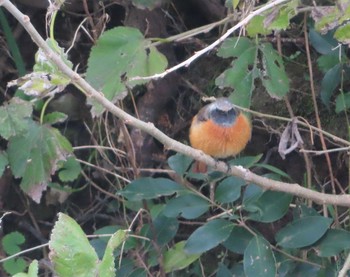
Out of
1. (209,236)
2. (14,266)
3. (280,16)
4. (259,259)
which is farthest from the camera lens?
(14,266)

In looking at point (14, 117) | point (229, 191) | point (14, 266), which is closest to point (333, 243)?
point (229, 191)

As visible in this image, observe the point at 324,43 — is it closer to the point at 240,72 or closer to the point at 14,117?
the point at 240,72

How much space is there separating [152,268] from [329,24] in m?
1.29

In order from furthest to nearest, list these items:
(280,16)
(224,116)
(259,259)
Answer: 1. (224,116)
2. (259,259)
3. (280,16)

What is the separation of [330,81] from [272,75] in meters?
0.25

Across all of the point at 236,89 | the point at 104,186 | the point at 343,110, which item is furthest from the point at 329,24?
the point at 104,186

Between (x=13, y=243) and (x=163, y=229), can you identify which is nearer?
(x=163, y=229)

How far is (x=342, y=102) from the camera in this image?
3.12m

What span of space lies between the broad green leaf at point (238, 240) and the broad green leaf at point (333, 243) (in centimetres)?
25

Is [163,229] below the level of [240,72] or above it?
below

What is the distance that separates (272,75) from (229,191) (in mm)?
493

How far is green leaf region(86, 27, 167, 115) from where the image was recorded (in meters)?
2.97

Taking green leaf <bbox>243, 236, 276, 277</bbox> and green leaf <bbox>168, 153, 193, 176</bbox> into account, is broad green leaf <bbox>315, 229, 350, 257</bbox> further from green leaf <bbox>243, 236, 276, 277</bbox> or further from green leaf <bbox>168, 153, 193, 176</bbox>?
green leaf <bbox>168, 153, 193, 176</bbox>

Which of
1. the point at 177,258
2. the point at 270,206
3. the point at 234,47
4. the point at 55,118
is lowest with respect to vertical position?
the point at 177,258
